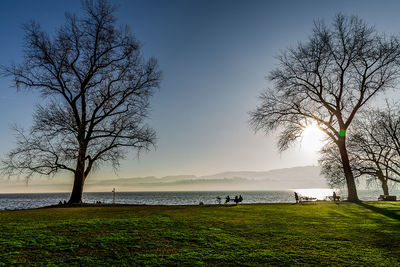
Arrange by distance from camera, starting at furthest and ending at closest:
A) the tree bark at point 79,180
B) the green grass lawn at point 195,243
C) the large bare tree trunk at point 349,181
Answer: the large bare tree trunk at point 349,181 < the tree bark at point 79,180 < the green grass lawn at point 195,243

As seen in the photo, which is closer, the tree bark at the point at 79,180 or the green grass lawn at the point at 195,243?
the green grass lawn at the point at 195,243

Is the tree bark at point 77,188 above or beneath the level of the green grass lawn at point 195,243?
above

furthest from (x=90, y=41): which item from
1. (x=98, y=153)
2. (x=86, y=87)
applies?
(x=98, y=153)

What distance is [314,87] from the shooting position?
26.4 metres

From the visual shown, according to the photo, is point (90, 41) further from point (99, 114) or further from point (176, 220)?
point (176, 220)

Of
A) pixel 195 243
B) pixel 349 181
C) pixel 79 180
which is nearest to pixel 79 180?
pixel 79 180

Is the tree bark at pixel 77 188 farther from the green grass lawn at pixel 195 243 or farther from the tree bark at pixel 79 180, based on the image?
the green grass lawn at pixel 195 243

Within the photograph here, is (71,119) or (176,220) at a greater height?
(71,119)

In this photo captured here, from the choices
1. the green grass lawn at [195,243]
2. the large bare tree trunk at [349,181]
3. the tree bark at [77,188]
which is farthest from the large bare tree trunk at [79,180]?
the large bare tree trunk at [349,181]

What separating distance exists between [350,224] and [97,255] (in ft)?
39.0

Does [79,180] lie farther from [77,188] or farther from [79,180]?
[77,188]

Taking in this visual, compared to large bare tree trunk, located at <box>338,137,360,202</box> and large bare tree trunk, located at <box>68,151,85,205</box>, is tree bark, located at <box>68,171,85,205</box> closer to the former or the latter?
large bare tree trunk, located at <box>68,151,85,205</box>

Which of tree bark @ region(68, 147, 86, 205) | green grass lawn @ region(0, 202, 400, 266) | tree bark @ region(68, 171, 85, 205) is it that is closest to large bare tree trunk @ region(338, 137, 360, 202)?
green grass lawn @ region(0, 202, 400, 266)

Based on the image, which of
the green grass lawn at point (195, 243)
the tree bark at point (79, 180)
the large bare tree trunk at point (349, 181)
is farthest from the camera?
Answer: the large bare tree trunk at point (349, 181)
